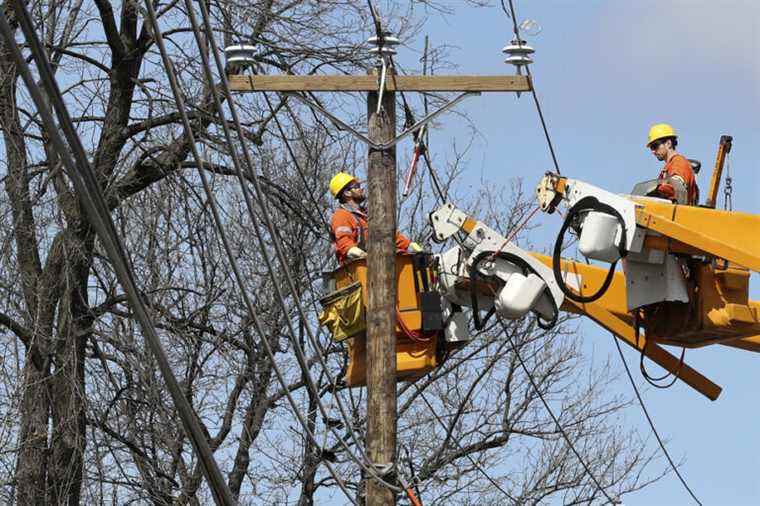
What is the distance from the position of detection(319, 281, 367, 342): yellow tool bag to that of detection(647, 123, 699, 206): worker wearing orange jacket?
89.2 inches

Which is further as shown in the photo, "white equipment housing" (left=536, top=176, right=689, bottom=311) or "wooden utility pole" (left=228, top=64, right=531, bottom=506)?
"wooden utility pole" (left=228, top=64, right=531, bottom=506)

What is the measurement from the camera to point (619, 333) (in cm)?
1275

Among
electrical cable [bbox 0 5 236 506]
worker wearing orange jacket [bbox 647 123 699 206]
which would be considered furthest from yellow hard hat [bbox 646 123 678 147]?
electrical cable [bbox 0 5 236 506]

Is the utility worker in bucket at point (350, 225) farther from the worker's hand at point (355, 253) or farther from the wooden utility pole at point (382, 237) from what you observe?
the wooden utility pole at point (382, 237)

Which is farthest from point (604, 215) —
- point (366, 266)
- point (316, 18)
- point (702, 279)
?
point (316, 18)

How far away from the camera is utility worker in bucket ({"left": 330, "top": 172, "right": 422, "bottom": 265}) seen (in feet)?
41.0

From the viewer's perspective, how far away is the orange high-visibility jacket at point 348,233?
12539 mm

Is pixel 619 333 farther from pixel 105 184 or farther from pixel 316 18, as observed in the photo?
pixel 105 184

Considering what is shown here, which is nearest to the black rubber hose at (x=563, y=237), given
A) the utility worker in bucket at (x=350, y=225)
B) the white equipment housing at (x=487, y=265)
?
the white equipment housing at (x=487, y=265)

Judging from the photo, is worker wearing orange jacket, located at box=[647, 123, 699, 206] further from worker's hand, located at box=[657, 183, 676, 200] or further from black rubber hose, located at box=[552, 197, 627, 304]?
black rubber hose, located at box=[552, 197, 627, 304]

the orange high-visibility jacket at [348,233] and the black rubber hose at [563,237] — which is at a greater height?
the orange high-visibility jacket at [348,233]

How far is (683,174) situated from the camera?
12.4 m

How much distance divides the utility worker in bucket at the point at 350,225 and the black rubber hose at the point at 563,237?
111cm

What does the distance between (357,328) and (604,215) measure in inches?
76.6
